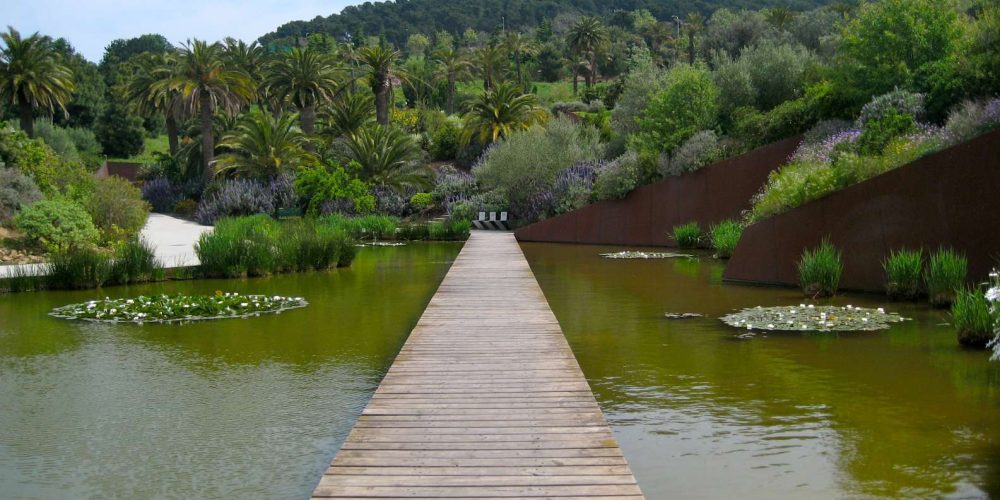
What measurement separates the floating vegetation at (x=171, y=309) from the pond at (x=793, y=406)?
4.64 metres

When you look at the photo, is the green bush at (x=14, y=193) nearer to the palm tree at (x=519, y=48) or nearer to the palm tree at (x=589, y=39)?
the palm tree at (x=519, y=48)

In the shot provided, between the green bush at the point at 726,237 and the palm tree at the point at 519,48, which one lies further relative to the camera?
the palm tree at the point at 519,48

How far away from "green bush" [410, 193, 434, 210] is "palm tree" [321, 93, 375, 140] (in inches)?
344

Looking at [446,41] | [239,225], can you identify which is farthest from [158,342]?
[446,41]

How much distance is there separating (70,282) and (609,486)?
49.0 ft

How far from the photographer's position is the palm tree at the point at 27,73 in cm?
4375

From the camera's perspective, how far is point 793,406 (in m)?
8.24

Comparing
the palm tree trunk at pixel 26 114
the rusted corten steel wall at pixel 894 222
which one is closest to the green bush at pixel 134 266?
the rusted corten steel wall at pixel 894 222

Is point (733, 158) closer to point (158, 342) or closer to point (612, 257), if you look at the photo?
point (612, 257)

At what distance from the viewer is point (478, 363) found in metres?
8.86

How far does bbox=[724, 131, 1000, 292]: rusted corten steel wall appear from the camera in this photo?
13.2 metres

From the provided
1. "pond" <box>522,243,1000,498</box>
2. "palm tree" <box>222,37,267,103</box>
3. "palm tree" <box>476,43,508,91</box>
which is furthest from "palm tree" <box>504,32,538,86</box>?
"pond" <box>522,243,1000,498</box>

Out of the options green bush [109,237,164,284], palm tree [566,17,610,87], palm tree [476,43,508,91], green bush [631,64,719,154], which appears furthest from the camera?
palm tree [566,17,610,87]

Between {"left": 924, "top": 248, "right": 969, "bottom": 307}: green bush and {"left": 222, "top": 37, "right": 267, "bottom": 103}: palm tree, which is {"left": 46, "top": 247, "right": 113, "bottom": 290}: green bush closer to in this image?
{"left": 924, "top": 248, "right": 969, "bottom": 307}: green bush
